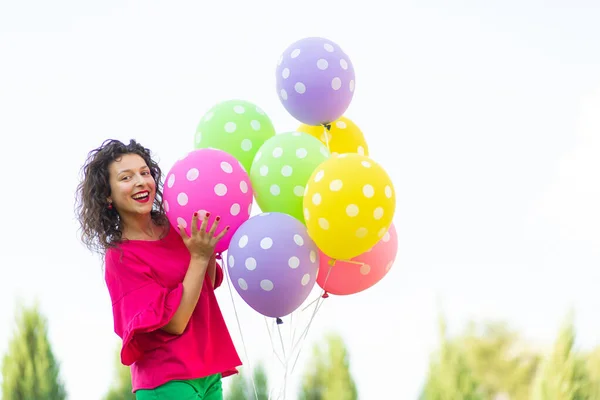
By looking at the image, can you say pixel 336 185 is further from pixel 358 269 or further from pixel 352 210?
pixel 358 269

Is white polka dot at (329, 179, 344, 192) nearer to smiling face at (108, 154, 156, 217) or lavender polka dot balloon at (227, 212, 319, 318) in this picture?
lavender polka dot balloon at (227, 212, 319, 318)

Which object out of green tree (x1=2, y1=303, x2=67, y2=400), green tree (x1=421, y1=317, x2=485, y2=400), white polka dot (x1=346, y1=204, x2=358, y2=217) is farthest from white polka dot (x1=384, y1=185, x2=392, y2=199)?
green tree (x1=2, y1=303, x2=67, y2=400)

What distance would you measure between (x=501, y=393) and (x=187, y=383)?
3768 mm

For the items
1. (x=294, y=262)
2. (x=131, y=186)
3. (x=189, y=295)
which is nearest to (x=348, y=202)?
(x=294, y=262)

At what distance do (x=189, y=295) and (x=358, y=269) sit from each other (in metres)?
0.59

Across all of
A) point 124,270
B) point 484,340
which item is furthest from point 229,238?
point 484,340

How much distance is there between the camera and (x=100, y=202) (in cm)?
212

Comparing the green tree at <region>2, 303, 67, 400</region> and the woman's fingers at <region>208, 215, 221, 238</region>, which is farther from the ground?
the woman's fingers at <region>208, 215, 221, 238</region>

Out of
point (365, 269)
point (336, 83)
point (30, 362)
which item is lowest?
point (30, 362)

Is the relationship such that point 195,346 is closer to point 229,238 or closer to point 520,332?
point 229,238

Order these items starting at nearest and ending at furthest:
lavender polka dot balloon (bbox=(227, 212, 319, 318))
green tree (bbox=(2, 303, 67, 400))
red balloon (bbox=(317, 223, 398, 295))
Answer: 1. lavender polka dot balloon (bbox=(227, 212, 319, 318))
2. red balloon (bbox=(317, 223, 398, 295))
3. green tree (bbox=(2, 303, 67, 400))

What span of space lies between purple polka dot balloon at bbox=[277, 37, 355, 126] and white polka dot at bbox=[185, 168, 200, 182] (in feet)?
1.55

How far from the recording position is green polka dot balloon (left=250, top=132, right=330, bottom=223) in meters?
2.18

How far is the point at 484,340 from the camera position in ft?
17.3
